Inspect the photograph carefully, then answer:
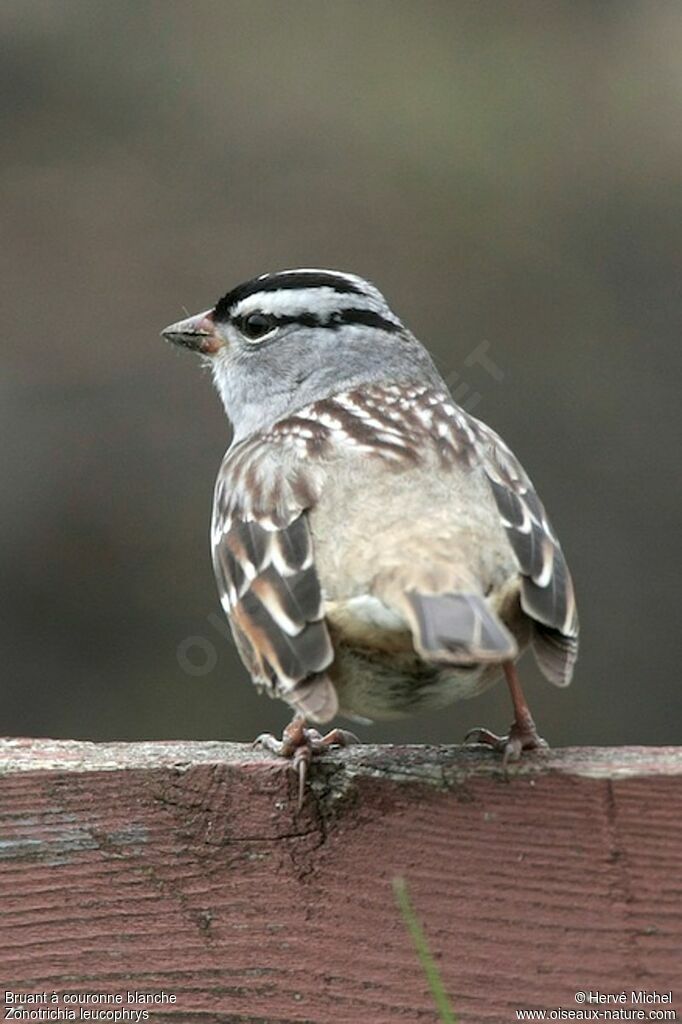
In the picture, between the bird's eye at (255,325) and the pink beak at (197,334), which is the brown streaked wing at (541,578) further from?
the pink beak at (197,334)

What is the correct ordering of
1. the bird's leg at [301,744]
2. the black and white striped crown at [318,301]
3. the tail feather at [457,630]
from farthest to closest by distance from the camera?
the black and white striped crown at [318,301]
the bird's leg at [301,744]
the tail feather at [457,630]

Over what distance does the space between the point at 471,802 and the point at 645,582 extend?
4.86 meters

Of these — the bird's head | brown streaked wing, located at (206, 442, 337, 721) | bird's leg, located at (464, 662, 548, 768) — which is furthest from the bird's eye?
bird's leg, located at (464, 662, 548, 768)

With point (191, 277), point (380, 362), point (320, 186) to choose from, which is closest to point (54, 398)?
point (191, 277)

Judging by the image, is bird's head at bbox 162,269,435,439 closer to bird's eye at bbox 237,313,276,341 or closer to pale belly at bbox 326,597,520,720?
bird's eye at bbox 237,313,276,341

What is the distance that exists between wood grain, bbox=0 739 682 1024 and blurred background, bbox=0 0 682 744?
13.6 ft

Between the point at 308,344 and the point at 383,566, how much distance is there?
1845mm

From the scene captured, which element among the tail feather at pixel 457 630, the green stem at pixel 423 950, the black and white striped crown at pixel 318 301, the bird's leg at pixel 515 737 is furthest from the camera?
the black and white striped crown at pixel 318 301

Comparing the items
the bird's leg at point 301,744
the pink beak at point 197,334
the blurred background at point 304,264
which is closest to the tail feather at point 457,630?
the bird's leg at point 301,744

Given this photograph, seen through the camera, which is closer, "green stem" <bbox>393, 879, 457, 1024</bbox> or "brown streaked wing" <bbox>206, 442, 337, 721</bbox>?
"green stem" <bbox>393, 879, 457, 1024</bbox>

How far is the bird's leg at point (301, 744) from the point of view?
3.73 m

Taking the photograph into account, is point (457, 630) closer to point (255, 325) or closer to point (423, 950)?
point (423, 950)

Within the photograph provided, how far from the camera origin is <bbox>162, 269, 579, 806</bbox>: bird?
386 cm

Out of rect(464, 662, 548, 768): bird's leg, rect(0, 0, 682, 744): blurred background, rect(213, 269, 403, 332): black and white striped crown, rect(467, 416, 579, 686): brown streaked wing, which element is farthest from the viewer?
rect(0, 0, 682, 744): blurred background
